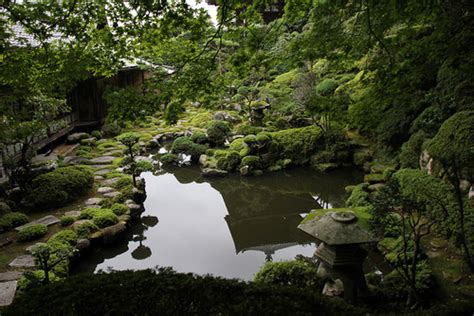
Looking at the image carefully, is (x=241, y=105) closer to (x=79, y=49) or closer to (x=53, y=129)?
(x=53, y=129)

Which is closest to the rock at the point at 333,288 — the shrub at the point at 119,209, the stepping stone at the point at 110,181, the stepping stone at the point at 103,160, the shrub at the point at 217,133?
the shrub at the point at 119,209

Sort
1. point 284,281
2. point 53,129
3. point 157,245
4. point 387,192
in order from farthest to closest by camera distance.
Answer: point 53,129 → point 157,245 → point 284,281 → point 387,192

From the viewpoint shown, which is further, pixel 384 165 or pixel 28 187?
pixel 384 165

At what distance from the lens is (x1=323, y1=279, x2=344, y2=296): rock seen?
20.0 feet

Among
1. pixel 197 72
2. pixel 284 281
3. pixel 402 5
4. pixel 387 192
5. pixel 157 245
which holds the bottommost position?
pixel 157 245

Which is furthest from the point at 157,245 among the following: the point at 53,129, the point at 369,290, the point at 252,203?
the point at 53,129

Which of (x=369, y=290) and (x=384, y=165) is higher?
(x=384, y=165)

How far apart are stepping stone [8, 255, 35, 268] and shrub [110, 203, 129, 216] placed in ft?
8.83

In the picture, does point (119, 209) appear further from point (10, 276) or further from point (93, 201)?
point (10, 276)

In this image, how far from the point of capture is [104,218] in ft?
30.3

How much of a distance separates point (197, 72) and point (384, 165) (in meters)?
9.90

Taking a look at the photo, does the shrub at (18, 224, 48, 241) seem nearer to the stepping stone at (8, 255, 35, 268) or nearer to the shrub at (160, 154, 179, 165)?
the stepping stone at (8, 255, 35, 268)

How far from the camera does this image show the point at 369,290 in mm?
6586

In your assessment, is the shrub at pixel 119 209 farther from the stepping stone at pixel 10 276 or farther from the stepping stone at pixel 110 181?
the stepping stone at pixel 10 276
